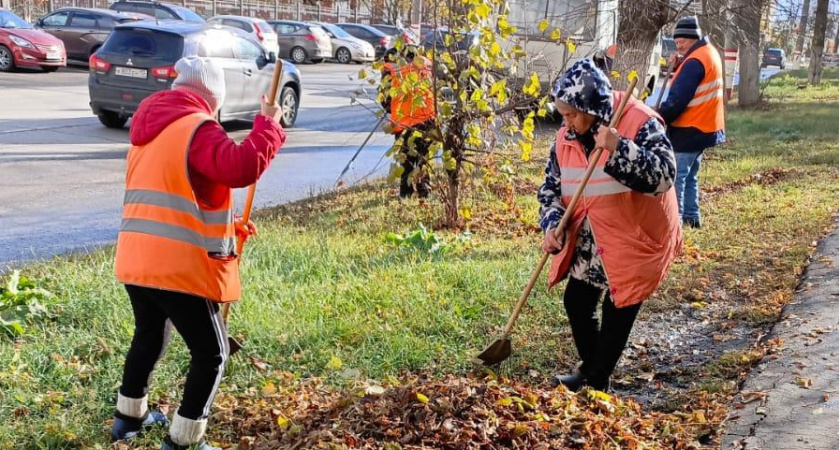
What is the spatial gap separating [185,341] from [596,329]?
6.41 feet

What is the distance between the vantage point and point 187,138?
2941 mm

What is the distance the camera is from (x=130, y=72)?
1147 cm

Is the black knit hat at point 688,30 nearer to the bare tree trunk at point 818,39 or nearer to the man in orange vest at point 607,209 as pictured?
the man in orange vest at point 607,209

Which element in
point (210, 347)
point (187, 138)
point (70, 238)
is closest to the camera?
point (187, 138)

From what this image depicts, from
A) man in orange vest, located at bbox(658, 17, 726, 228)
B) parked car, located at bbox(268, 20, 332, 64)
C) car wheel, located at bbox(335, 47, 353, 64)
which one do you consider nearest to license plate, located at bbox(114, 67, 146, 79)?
man in orange vest, located at bbox(658, 17, 726, 228)

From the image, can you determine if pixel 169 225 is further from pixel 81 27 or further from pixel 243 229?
pixel 81 27

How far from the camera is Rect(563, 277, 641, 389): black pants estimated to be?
3699 mm

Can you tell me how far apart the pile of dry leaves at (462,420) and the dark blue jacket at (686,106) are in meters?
3.66

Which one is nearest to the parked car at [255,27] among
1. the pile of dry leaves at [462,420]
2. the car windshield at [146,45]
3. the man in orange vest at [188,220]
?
the car windshield at [146,45]

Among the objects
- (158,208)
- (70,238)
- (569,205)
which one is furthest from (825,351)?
(70,238)

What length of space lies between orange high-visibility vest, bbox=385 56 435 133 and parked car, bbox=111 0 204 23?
66.0 ft

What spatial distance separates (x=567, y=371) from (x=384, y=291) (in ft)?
4.43

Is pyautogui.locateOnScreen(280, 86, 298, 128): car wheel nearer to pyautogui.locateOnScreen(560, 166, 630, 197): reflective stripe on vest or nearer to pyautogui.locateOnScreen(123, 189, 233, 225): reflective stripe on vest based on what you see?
pyautogui.locateOnScreen(560, 166, 630, 197): reflective stripe on vest

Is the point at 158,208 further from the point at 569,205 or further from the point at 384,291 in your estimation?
the point at 384,291
